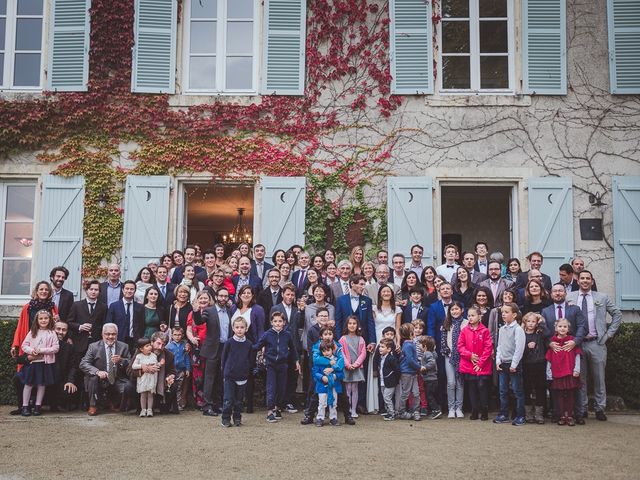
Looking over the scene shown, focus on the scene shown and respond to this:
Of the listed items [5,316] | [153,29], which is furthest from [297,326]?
[153,29]

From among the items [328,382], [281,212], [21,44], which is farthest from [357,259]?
[21,44]

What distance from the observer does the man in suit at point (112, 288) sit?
8.12 m

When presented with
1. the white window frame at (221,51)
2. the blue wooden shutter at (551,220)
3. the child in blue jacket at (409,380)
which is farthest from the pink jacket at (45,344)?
the blue wooden shutter at (551,220)

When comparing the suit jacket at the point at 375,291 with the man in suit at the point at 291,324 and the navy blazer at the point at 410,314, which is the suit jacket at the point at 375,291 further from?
the man in suit at the point at 291,324

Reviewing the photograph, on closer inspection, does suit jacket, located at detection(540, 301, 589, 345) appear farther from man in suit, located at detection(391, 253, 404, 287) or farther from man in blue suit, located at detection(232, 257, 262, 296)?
man in blue suit, located at detection(232, 257, 262, 296)

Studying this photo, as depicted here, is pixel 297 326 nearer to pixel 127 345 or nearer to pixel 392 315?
pixel 392 315

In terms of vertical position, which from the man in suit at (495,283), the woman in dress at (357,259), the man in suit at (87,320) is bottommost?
the man in suit at (87,320)

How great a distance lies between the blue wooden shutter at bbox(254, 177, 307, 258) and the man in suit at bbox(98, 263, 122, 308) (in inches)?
89.8

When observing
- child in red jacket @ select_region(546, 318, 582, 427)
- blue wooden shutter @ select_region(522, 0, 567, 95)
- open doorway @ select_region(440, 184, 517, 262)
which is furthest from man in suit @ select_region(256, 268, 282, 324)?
open doorway @ select_region(440, 184, 517, 262)

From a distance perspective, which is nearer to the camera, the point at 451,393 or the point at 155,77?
the point at 451,393

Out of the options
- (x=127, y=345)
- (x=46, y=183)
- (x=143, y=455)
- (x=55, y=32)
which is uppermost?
(x=55, y=32)

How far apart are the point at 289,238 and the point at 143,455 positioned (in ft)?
15.9

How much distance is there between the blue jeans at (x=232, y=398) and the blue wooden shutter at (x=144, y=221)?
3630 millimetres

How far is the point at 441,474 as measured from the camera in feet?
15.6
